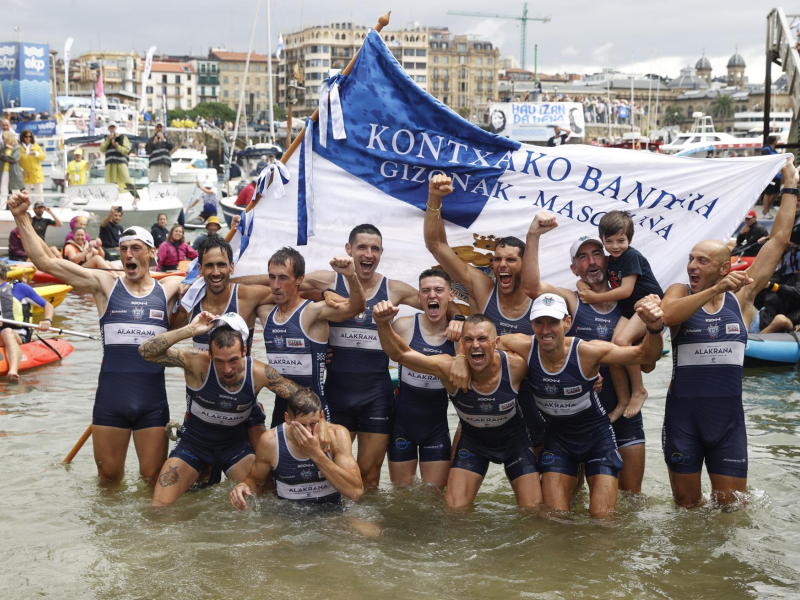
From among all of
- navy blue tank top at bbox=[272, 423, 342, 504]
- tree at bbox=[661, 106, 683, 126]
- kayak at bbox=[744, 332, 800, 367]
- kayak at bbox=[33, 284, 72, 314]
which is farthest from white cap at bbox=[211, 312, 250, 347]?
tree at bbox=[661, 106, 683, 126]

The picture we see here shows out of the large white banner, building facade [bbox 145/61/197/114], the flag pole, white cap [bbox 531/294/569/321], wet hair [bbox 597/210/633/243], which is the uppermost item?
building facade [bbox 145/61/197/114]

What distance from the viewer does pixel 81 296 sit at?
20156 millimetres

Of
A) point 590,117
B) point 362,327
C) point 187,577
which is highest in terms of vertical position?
point 590,117

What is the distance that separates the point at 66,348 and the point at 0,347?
48.3 inches

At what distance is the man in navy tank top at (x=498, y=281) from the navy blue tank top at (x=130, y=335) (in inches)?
88.6

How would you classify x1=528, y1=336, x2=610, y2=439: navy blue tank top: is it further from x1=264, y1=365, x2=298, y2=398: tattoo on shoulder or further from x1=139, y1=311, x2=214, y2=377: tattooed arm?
x1=139, y1=311, x2=214, y2=377: tattooed arm

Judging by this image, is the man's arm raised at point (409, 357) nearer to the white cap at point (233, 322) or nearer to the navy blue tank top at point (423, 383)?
the navy blue tank top at point (423, 383)

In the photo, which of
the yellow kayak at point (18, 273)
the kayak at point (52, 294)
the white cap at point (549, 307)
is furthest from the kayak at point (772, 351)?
the kayak at point (52, 294)

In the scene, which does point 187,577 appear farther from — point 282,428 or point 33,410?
point 33,410

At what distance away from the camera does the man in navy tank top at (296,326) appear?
22.1 ft

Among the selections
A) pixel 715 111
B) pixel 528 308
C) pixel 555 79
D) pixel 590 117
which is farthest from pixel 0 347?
pixel 555 79

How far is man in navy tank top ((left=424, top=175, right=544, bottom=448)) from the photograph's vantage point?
664 cm

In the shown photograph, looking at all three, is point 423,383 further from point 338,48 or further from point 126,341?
point 338,48

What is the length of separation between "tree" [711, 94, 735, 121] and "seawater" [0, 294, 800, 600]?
15731 cm
